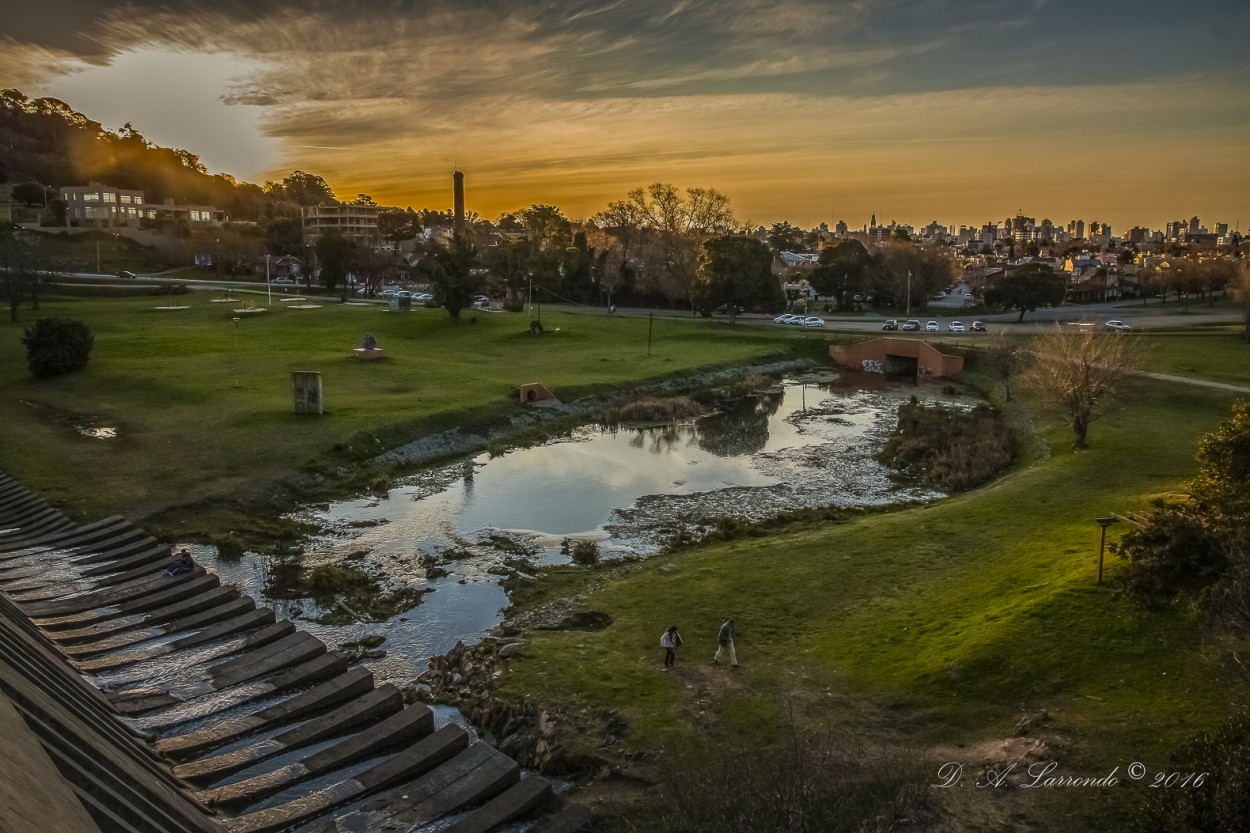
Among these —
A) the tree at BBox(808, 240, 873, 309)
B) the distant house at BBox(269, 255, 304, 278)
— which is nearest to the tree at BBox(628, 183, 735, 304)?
the tree at BBox(808, 240, 873, 309)

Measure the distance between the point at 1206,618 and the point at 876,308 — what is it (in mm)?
92859

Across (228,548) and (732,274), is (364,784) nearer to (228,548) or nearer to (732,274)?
(228,548)

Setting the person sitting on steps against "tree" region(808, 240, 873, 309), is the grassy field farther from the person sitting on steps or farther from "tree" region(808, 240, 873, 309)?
"tree" region(808, 240, 873, 309)

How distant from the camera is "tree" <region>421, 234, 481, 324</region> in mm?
71625

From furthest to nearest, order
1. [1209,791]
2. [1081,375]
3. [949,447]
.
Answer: [949,447], [1081,375], [1209,791]

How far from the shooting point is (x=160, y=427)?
3800 cm

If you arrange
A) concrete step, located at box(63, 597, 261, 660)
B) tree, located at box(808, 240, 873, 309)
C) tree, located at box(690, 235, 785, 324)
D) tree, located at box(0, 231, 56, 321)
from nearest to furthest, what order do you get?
concrete step, located at box(63, 597, 261, 660) → tree, located at box(0, 231, 56, 321) → tree, located at box(690, 235, 785, 324) → tree, located at box(808, 240, 873, 309)

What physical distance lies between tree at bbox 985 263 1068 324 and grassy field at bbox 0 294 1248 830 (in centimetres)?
3231

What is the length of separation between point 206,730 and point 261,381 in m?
35.5

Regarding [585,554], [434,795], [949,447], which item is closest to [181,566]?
[585,554]

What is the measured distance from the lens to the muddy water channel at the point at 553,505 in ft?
75.2

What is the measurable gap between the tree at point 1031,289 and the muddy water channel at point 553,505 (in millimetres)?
43858

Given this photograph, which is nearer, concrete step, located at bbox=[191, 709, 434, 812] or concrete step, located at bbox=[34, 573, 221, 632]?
concrete step, located at bbox=[191, 709, 434, 812]

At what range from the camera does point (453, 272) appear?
237ft
